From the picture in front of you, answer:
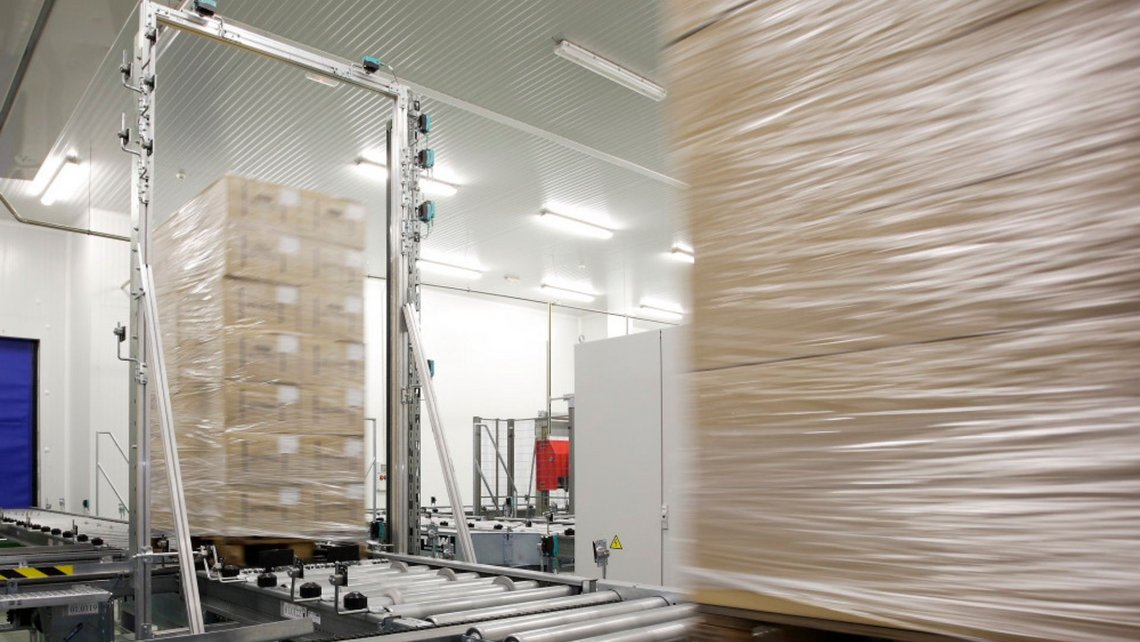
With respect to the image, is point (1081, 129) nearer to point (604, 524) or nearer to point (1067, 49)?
point (1067, 49)

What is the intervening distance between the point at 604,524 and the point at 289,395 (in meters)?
2.50

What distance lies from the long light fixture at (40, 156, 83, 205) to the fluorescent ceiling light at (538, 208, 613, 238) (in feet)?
20.8

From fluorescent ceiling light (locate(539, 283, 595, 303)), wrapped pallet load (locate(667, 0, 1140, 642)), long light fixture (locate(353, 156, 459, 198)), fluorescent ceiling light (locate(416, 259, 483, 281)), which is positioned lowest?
wrapped pallet load (locate(667, 0, 1140, 642))

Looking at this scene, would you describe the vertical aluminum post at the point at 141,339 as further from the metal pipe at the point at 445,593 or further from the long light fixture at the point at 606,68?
the long light fixture at the point at 606,68

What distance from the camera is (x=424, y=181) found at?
11227 millimetres

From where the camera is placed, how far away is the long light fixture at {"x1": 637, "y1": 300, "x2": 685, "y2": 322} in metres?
19.3

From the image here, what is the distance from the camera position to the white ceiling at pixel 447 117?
7.40 meters

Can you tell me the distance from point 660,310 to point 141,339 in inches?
648

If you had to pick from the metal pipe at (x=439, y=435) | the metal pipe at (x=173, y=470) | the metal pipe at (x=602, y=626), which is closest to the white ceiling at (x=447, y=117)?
the metal pipe at (x=439, y=435)

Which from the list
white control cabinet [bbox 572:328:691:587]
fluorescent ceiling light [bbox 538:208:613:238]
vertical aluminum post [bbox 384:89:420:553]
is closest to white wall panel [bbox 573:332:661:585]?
white control cabinet [bbox 572:328:691:587]

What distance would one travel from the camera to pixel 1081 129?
3.27 feet

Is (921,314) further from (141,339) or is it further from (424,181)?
(424,181)

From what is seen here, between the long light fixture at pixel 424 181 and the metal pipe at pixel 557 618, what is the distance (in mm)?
8160

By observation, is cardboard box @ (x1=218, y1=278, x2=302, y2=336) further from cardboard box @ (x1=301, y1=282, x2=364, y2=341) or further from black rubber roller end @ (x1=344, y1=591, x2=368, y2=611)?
black rubber roller end @ (x1=344, y1=591, x2=368, y2=611)
